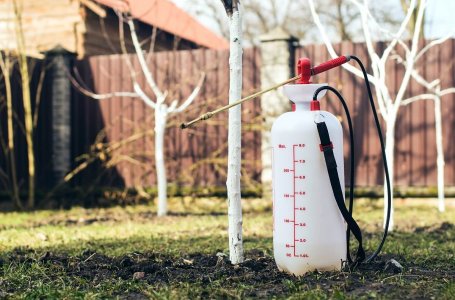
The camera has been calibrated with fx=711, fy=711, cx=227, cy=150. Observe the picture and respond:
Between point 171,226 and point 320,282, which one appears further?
point 171,226

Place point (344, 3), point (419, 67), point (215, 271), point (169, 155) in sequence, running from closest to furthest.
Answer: point (215, 271) < point (419, 67) < point (169, 155) < point (344, 3)

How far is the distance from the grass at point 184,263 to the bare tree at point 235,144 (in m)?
0.15

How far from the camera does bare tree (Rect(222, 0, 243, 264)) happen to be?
393 cm

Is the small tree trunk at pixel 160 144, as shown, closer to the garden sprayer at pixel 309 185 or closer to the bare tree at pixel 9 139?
the bare tree at pixel 9 139

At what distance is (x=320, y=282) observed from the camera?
3.37m

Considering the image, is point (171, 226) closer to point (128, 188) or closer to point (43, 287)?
point (128, 188)

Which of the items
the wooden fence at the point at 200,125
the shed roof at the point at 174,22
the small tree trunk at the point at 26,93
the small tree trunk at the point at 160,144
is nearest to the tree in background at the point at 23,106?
the small tree trunk at the point at 26,93

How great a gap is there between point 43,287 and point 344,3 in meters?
20.6

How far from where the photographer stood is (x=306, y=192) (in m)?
3.50

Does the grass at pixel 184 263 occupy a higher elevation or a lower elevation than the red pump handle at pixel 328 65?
lower

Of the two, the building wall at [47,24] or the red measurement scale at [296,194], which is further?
the building wall at [47,24]

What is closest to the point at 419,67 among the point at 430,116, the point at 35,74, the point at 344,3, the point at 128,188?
the point at 430,116

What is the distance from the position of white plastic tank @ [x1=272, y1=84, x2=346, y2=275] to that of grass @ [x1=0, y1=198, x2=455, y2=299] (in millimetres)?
116

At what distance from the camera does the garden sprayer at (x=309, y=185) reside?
3480mm
